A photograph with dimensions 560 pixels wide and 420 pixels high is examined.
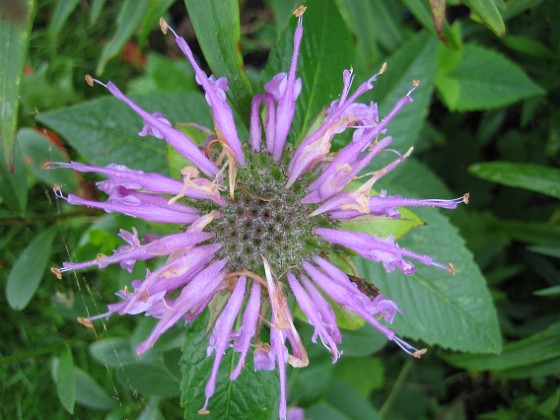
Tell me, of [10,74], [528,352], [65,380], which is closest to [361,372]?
[528,352]

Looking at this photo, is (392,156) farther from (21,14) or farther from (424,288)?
(21,14)

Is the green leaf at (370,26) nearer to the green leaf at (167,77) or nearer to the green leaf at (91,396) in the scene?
the green leaf at (167,77)

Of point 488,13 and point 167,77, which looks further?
point 167,77

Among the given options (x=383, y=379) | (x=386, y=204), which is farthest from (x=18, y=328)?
(x=386, y=204)

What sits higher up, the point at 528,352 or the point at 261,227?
the point at 261,227

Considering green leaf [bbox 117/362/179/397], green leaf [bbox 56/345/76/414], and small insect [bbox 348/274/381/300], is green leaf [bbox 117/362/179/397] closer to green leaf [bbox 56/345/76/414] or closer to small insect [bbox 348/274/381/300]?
green leaf [bbox 56/345/76/414]

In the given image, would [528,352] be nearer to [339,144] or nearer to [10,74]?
[339,144]

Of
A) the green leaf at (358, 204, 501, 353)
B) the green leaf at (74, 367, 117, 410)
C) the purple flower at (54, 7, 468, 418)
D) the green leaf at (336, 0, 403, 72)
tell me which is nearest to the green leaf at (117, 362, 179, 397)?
the green leaf at (74, 367, 117, 410)
